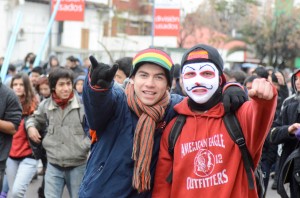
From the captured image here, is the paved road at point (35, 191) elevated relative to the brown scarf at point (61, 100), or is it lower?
lower

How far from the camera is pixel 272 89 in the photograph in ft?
9.39

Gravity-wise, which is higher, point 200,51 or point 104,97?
point 200,51

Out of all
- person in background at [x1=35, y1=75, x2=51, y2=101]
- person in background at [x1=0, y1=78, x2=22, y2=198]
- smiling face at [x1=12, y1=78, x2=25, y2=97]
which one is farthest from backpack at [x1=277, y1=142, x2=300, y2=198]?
person in background at [x1=35, y1=75, x2=51, y2=101]

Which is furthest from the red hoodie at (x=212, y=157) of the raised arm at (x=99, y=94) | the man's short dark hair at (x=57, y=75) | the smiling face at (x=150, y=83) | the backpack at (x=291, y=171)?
the man's short dark hair at (x=57, y=75)

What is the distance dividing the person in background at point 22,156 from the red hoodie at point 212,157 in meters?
3.11

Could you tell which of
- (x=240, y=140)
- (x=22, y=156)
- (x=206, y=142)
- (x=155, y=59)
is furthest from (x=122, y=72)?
(x=240, y=140)

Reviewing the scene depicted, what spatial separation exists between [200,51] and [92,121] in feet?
2.56

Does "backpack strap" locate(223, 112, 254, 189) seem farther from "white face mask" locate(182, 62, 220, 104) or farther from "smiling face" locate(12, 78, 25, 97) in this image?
"smiling face" locate(12, 78, 25, 97)

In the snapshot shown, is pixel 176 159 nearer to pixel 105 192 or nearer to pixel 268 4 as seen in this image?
pixel 105 192

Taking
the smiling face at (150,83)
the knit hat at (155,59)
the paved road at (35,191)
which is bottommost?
the paved road at (35,191)

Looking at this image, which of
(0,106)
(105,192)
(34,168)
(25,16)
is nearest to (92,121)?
(105,192)

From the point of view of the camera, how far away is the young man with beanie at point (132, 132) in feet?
10.7

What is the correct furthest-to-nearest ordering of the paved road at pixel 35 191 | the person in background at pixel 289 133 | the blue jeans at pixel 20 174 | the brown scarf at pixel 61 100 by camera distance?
1. the paved road at pixel 35 191
2. the blue jeans at pixel 20 174
3. the brown scarf at pixel 61 100
4. the person in background at pixel 289 133

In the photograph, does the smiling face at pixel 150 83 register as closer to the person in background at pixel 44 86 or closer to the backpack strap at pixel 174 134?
the backpack strap at pixel 174 134
